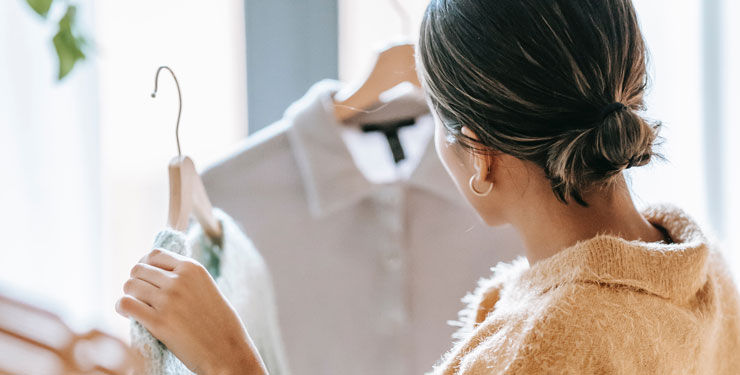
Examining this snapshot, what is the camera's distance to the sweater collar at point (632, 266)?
556 mm

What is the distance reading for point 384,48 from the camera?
79cm

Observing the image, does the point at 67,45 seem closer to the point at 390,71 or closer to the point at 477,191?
the point at 390,71

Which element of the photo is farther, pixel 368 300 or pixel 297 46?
pixel 297 46

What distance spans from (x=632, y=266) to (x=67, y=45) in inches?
27.6

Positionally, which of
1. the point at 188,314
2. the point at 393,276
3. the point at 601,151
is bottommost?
the point at 393,276

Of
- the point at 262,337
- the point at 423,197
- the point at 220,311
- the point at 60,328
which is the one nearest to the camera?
the point at 60,328

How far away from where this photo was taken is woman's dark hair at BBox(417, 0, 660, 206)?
54cm

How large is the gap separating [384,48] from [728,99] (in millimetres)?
778

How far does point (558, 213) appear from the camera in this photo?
619 millimetres

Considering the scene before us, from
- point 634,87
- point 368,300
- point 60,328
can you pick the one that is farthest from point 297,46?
point 60,328

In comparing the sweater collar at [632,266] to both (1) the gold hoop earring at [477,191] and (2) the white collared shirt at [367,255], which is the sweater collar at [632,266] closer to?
(1) the gold hoop earring at [477,191]

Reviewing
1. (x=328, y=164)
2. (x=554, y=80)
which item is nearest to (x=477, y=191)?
(x=554, y=80)

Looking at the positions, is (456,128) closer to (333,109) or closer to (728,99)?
(333,109)

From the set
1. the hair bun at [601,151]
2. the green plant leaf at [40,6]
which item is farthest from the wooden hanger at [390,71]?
the green plant leaf at [40,6]
